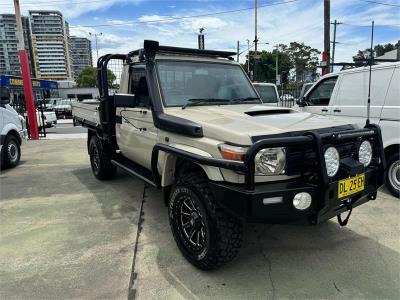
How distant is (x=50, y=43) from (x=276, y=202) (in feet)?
145

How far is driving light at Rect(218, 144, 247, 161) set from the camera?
2676 millimetres

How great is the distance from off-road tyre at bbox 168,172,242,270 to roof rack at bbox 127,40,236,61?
5.49 ft

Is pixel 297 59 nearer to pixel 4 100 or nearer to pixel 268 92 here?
pixel 268 92

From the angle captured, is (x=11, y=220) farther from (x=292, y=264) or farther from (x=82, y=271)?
(x=292, y=264)

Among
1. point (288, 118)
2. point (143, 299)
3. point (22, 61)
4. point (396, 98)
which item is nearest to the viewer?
point (143, 299)

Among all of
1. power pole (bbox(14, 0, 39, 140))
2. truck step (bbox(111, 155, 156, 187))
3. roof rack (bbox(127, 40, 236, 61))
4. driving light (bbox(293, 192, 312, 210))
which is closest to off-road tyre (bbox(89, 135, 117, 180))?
truck step (bbox(111, 155, 156, 187))

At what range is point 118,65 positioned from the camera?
5445mm

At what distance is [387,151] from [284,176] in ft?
11.0

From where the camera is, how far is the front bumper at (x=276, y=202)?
101 inches

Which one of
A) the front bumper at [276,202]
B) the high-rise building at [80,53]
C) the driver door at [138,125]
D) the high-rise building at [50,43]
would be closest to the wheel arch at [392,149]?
the front bumper at [276,202]

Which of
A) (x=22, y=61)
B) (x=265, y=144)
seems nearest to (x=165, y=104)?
(x=265, y=144)

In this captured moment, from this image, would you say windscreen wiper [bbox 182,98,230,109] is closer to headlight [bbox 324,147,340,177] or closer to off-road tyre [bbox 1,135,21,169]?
headlight [bbox 324,147,340,177]

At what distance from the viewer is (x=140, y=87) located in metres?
4.43

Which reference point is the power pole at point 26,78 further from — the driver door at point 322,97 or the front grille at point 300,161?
the front grille at point 300,161
